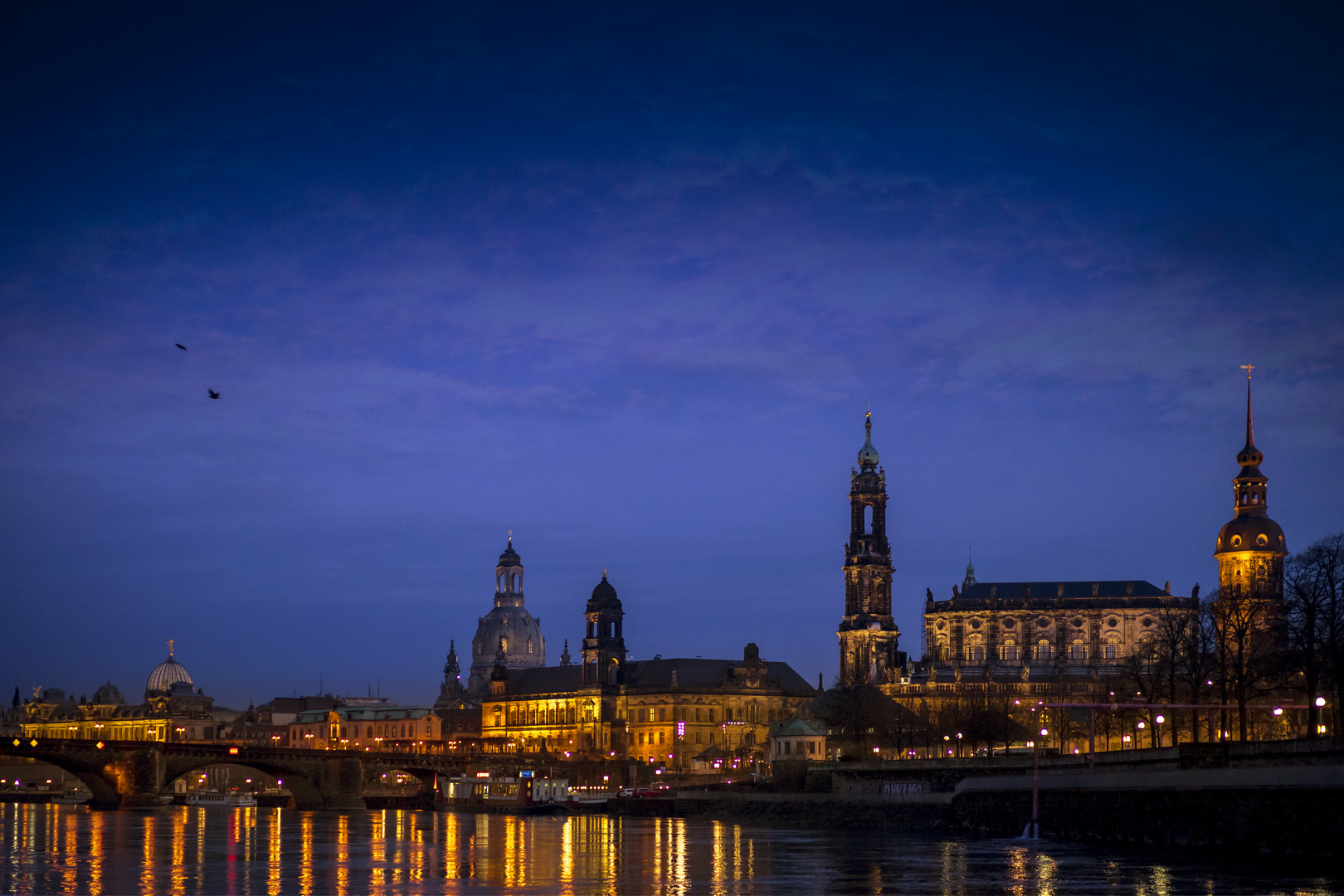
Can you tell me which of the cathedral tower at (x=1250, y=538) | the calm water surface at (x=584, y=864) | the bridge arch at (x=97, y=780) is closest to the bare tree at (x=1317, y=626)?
the calm water surface at (x=584, y=864)

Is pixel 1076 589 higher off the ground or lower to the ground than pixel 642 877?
higher

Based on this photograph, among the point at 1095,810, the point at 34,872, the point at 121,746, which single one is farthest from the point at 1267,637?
the point at 121,746

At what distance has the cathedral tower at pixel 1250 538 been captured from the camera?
175 metres

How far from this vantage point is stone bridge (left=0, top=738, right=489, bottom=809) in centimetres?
13950

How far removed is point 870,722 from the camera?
496 ft

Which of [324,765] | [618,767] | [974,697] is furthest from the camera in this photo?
[618,767]

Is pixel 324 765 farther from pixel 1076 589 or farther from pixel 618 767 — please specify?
pixel 1076 589

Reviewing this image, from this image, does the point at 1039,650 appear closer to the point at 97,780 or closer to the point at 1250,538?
the point at 1250,538

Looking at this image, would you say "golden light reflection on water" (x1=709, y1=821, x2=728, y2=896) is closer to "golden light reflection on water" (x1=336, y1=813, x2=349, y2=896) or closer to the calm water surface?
the calm water surface

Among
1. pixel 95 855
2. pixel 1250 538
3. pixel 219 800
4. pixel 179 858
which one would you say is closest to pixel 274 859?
pixel 179 858

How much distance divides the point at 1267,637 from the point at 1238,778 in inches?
1860

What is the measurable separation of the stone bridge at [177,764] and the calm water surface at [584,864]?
117 feet

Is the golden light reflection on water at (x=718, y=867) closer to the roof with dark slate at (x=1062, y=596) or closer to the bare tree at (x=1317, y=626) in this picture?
the bare tree at (x=1317, y=626)

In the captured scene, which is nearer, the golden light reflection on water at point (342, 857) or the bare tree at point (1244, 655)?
the golden light reflection on water at point (342, 857)
